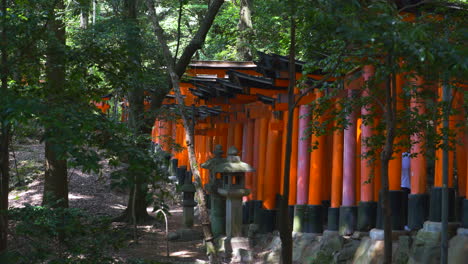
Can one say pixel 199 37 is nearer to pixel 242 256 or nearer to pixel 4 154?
pixel 242 256

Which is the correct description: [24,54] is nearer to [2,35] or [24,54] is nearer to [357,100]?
[2,35]

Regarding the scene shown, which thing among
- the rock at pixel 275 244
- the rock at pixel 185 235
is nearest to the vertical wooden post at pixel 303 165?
the rock at pixel 275 244

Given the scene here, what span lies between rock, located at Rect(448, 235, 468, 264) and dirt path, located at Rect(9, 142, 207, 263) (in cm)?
479

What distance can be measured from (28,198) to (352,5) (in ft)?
42.9

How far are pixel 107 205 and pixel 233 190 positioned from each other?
633 centimetres

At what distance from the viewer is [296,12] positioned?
5988 mm

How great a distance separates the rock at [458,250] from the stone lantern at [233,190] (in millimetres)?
A: 4890

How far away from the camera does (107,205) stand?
16891 mm

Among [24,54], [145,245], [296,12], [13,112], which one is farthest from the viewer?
Answer: [145,245]

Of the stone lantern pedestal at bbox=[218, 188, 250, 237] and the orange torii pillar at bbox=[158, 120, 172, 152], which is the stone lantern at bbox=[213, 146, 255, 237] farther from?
the orange torii pillar at bbox=[158, 120, 172, 152]

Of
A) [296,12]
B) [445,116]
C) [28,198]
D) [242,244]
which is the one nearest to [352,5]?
[296,12]

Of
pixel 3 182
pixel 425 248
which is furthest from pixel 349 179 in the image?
pixel 3 182

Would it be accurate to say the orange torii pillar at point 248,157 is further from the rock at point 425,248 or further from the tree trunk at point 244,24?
the rock at point 425,248

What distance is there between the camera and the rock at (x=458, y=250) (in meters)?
7.62
